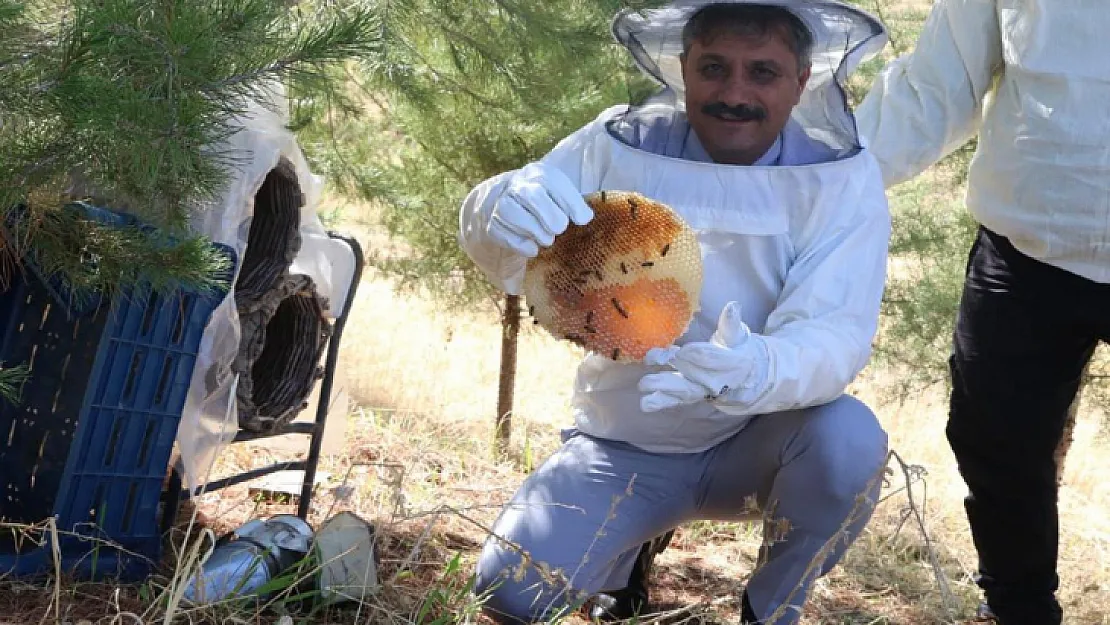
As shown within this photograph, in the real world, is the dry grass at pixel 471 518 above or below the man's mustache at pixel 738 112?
below

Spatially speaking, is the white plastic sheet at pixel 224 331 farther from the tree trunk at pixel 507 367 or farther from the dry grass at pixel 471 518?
the tree trunk at pixel 507 367

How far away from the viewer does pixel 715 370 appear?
2035mm

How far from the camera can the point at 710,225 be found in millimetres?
2371

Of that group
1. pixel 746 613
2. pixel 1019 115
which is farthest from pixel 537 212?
pixel 1019 115

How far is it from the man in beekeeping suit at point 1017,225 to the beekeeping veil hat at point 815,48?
0.91ft

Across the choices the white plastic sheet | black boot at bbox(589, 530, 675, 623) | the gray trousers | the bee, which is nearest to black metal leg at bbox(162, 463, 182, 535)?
the white plastic sheet

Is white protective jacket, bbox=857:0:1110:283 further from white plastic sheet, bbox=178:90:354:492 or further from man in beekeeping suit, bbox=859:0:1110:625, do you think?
white plastic sheet, bbox=178:90:354:492

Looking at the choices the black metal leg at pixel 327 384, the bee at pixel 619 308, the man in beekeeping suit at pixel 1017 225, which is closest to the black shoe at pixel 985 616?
the man in beekeeping suit at pixel 1017 225

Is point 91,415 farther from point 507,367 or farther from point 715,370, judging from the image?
point 507,367

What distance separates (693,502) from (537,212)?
81 centimetres

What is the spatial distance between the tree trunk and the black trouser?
1762 mm

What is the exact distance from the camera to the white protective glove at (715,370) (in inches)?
79.4

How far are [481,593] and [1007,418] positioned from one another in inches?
46.1

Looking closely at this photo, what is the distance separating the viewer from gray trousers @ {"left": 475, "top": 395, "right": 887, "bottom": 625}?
2330 millimetres
